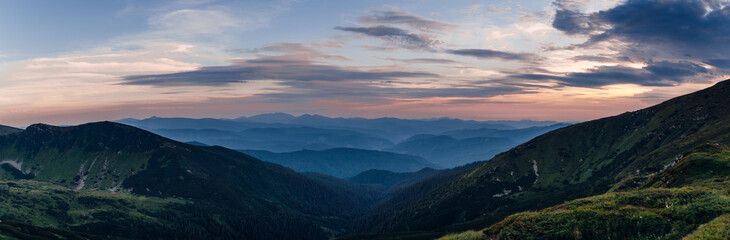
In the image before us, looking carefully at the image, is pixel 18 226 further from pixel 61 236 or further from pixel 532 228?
pixel 532 228

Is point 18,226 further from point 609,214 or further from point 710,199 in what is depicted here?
point 710,199

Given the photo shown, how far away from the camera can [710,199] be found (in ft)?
175

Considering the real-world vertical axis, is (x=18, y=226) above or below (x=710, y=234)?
below

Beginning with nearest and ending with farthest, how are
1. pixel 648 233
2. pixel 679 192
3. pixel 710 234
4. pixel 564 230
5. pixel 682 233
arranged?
1. pixel 710 234
2. pixel 682 233
3. pixel 648 233
4. pixel 564 230
5. pixel 679 192

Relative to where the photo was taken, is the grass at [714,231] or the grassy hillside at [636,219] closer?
the grass at [714,231]

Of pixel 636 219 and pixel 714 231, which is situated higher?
pixel 714 231

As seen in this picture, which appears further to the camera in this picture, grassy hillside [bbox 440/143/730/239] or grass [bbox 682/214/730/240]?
grassy hillside [bbox 440/143/730/239]

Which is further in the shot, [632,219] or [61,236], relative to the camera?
[61,236]

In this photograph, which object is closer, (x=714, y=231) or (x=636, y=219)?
(x=714, y=231)

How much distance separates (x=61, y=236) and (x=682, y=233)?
24250 cm


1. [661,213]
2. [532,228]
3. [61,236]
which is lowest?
[61,236]

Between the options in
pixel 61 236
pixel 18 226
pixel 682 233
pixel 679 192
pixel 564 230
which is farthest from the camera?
pixel 61 236

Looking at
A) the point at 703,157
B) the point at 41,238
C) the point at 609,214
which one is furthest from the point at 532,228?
the point at 41,238

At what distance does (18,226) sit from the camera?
168 m
